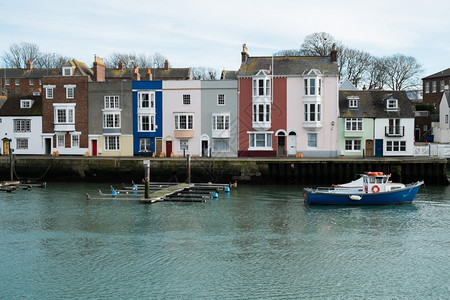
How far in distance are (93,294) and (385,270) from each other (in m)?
11.0

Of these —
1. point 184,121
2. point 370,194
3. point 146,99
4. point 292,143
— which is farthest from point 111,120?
point 370,194

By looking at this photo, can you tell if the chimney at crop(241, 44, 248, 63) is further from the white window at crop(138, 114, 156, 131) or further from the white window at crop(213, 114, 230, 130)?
the white window at crop(138, 114, 156, 131)

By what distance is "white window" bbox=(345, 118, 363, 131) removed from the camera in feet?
151

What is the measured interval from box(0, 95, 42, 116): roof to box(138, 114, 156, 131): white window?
10.3 m

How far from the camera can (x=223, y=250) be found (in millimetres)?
22328

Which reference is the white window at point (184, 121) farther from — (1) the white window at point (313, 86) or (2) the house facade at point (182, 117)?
(1) the white window at point (313, 86)

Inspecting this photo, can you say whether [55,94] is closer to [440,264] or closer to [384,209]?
[384,209]

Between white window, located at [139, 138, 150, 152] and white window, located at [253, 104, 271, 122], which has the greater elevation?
white window, located at [253, 104, 271, 122]

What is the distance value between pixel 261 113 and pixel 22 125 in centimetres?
2335

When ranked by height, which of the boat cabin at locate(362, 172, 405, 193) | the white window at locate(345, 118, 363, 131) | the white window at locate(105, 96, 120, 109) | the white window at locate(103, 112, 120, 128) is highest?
the white window at locate(105, 96, 120, 109)

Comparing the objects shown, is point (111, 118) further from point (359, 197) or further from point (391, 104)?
point (391, 104)

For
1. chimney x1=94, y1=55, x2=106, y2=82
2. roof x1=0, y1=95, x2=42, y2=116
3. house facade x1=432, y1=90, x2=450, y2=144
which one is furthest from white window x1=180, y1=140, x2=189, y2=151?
house facade x1=432, y1=90, x2=450, y2=144

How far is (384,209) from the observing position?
31984mm

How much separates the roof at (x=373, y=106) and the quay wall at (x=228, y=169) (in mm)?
6212
